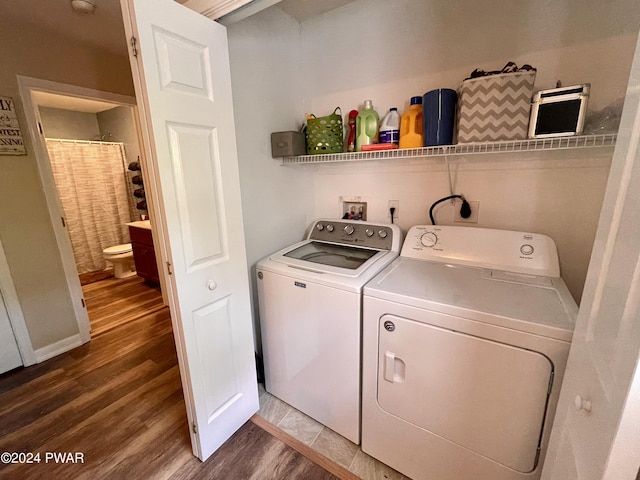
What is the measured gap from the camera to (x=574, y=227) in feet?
4.27

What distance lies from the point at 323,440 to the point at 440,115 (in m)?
1.78

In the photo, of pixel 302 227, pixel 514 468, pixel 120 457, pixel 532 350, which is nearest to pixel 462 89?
pixel 532 350

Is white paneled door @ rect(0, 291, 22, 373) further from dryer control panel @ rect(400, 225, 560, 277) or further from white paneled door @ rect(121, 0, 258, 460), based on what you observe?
dryer control panel @ rect(400, 225, 560, 277)

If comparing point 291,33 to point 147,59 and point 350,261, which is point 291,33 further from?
point 350,261

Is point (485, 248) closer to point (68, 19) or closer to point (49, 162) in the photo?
point (68, 19)

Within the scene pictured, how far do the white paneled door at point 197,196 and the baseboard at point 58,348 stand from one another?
1.70 m

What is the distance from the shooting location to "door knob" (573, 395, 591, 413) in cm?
58

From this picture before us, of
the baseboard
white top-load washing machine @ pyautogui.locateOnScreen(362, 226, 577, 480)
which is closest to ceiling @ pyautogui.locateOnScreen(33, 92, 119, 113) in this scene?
the baseboard

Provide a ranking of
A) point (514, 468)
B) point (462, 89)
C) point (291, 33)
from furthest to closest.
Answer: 1. point (291, 33)
2. point (462, 89)
3. point (514, 468)

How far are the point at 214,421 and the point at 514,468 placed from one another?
130 cm

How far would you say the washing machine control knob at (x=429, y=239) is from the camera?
150cm

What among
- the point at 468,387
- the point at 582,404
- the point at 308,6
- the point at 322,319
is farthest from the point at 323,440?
the point at 308,6

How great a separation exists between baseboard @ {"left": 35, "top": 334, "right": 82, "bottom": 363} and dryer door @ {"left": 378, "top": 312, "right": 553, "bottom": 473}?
2556mm

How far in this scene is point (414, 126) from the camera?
4.75ft
